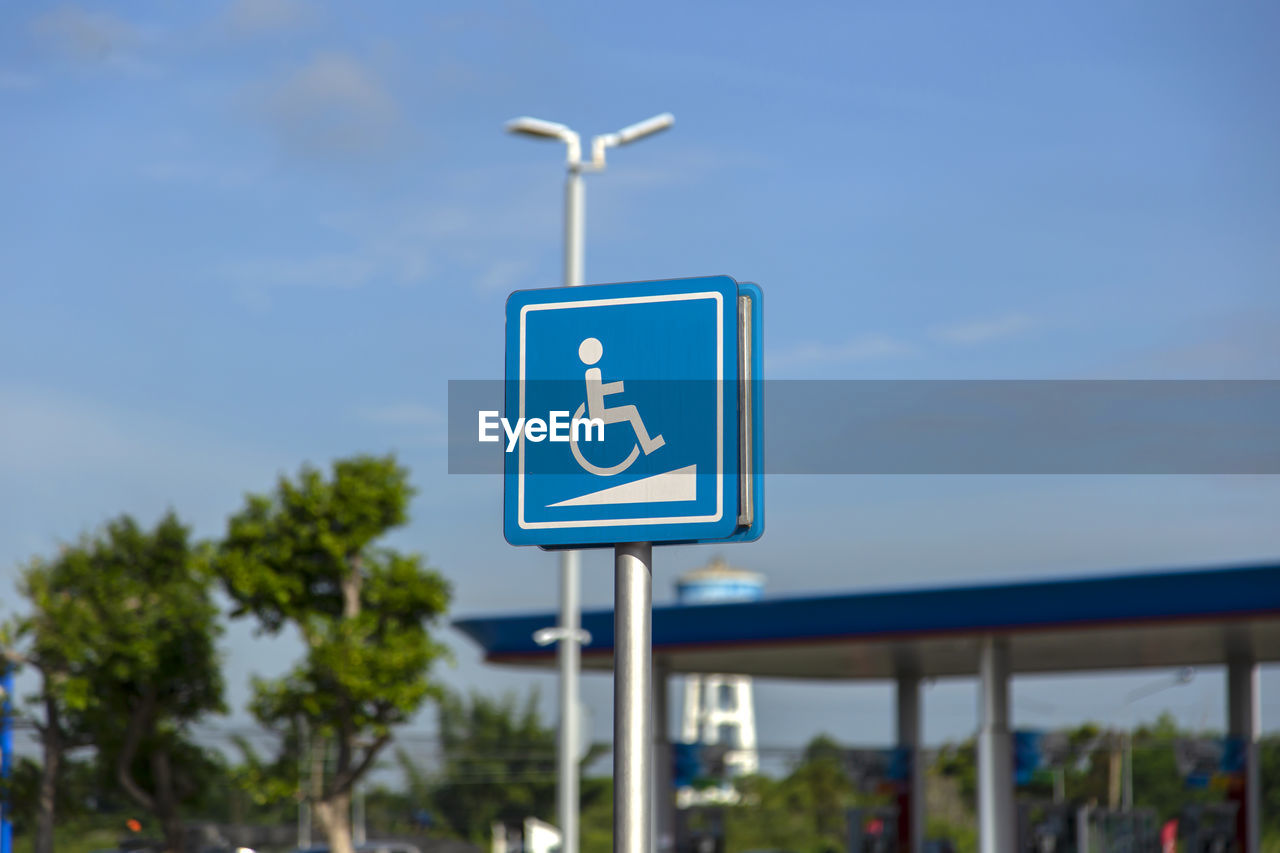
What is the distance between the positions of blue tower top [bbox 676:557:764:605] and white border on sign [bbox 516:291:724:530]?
1304 inches

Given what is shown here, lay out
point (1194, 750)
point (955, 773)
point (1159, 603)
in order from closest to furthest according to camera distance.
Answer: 1. point (1159, 603)
2. point (1194, 750)
3. point (955, 773)

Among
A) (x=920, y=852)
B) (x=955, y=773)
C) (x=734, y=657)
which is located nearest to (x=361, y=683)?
(x=734, y=657)

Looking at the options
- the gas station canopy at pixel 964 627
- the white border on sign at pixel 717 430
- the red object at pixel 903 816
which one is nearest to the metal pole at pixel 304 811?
the gas station canopy at pixel 964 627

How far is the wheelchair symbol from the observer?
135 inches

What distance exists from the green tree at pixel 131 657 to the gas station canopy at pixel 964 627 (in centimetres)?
400

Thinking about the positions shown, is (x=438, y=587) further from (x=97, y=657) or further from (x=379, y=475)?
(x=97, y=657)

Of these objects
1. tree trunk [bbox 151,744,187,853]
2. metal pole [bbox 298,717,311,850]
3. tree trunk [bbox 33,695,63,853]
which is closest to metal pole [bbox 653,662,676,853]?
metal pole [bbox 298,717,311,850]

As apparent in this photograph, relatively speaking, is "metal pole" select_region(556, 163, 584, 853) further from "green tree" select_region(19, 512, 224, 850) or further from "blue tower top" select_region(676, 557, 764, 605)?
"blue tower top" select_region(676, 557, 764, 605)

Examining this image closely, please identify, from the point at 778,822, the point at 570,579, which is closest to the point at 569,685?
the point at 570,579

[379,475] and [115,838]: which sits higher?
[379,475]

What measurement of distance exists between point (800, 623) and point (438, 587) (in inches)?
185

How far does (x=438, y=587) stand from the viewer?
67.9 ft

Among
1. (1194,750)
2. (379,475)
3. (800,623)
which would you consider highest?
(379,475)

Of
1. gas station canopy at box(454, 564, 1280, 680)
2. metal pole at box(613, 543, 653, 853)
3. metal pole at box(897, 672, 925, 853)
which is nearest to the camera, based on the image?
metal pole at box(613, 543, 653, 853)
